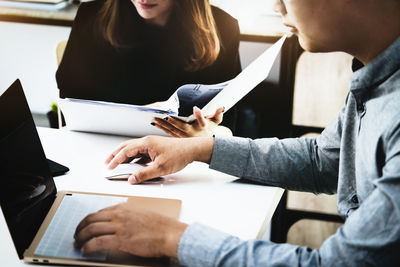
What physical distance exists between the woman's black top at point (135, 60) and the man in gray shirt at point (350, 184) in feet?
1.97

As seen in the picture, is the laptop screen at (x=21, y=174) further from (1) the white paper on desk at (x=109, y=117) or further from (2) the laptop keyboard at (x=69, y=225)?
(1) the white paper on desk at (x=109, y=117)

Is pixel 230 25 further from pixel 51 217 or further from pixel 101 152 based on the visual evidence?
pixel 51 217

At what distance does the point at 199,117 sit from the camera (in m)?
1.36

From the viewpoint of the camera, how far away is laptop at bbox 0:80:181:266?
85 centimetres

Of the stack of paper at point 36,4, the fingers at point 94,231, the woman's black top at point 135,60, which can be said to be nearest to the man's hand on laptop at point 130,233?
the fingers at point 94,231

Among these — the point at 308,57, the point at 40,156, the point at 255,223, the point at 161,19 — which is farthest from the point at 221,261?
the point at 308,57

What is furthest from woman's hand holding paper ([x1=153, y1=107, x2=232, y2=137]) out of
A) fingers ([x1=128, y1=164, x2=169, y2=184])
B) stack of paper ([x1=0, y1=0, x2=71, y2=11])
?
stack of paper ([x1=0, y1=0, x2=71, y2=11])

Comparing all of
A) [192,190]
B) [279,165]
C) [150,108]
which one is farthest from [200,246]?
[150,108]

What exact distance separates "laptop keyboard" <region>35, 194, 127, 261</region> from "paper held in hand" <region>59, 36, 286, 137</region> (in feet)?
1.08

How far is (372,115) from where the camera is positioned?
905mm

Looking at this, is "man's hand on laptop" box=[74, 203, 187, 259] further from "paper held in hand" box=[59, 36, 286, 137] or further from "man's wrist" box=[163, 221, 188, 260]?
"paper held in hand" box=[59, 36, 286, 137]

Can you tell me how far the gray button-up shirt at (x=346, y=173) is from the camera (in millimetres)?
736

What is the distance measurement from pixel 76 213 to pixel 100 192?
0.41 ft

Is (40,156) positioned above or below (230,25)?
below
